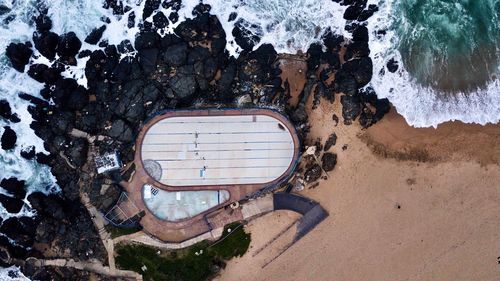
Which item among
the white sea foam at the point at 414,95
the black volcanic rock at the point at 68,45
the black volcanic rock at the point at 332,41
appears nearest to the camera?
the white sea foam at the point at 414,95

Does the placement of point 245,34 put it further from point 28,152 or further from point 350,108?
point 28,152

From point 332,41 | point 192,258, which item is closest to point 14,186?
point 192,258

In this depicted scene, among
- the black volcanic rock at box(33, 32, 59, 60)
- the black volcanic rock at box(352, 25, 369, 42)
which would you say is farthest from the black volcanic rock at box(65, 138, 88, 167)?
the black volcanic rock at box(352, 25, 369, 42)

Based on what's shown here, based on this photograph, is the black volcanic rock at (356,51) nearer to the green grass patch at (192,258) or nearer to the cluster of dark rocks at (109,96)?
the cluster of dark rocks at (109,96)

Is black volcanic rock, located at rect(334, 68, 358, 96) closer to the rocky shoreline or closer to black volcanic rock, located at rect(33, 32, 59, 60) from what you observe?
the rocky shoreline

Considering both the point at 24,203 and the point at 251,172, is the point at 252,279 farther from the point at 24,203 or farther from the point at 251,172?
the point at 24,203

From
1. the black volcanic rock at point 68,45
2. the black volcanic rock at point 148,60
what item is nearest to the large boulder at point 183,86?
the black volcanic rock at point 148,60

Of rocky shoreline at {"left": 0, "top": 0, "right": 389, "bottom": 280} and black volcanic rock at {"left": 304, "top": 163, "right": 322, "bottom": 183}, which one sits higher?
rocky shoreline at {"left": 0, "top": 0, "right": 389, "bottom": 280}
